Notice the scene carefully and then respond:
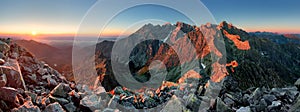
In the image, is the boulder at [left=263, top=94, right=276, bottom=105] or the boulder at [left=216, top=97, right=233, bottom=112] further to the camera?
the boulder at [left=263, top=94, right=276, bottom=105]

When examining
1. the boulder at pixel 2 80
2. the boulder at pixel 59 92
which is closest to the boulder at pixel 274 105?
the boulder at pixel 59 92

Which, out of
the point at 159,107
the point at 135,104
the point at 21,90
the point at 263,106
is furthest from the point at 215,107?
the point at 21,90

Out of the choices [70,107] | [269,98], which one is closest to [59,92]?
[70,107]

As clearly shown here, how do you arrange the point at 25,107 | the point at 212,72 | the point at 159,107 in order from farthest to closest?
1. the point at 212,72
2. the point at 159,107
3. the point at 25,107

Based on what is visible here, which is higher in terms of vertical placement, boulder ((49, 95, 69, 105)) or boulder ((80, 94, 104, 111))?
boulder ((49, 95, 69, 105))

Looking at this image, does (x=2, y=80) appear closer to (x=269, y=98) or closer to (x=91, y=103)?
(x=91, y=103)

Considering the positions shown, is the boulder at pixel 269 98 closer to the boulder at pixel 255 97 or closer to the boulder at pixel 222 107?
the boulder at pixel 255 97

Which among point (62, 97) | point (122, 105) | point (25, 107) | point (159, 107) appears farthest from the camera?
point (159, 107)

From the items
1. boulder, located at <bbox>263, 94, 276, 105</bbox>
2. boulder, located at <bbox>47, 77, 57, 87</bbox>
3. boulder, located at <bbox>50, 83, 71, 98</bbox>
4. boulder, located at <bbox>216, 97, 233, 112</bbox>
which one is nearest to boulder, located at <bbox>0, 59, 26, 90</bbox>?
boulder, located at <bbox>50, 83, 71, 98</bbox>

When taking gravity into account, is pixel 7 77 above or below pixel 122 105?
above

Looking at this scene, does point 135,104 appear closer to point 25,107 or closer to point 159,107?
point 159,107

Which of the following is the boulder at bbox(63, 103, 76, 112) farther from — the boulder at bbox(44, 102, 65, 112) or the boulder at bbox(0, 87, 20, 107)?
the boulder at bbox(0, 87, 20, 107)
